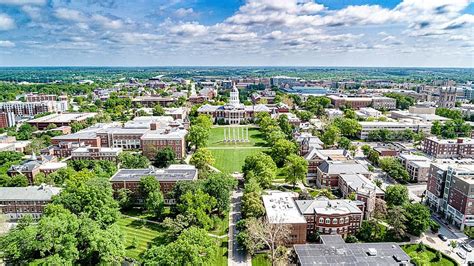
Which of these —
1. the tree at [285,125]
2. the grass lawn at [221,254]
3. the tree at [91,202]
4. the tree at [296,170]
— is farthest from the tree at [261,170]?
the tree at [285,125]

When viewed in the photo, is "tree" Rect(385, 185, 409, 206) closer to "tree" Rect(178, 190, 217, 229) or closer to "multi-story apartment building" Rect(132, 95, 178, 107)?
"tree" Rect(178, 190, 217, 229)

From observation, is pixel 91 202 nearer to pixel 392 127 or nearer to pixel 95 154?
pixel 95 154

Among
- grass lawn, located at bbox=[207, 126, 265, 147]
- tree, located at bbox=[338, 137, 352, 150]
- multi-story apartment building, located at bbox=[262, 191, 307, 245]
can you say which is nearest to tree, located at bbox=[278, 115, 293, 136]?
grass lawn, located at bbox=[207, 126, 265, 147]

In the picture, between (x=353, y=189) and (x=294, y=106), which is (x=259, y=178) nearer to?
(x=353, y=189)

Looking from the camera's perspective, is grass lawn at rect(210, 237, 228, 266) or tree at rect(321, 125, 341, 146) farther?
tree at rect(321, 125, 341, 146)

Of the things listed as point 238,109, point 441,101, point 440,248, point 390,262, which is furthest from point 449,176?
point 441,101

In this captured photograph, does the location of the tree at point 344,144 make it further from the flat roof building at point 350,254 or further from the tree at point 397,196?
the flat roof building at point 350,254
